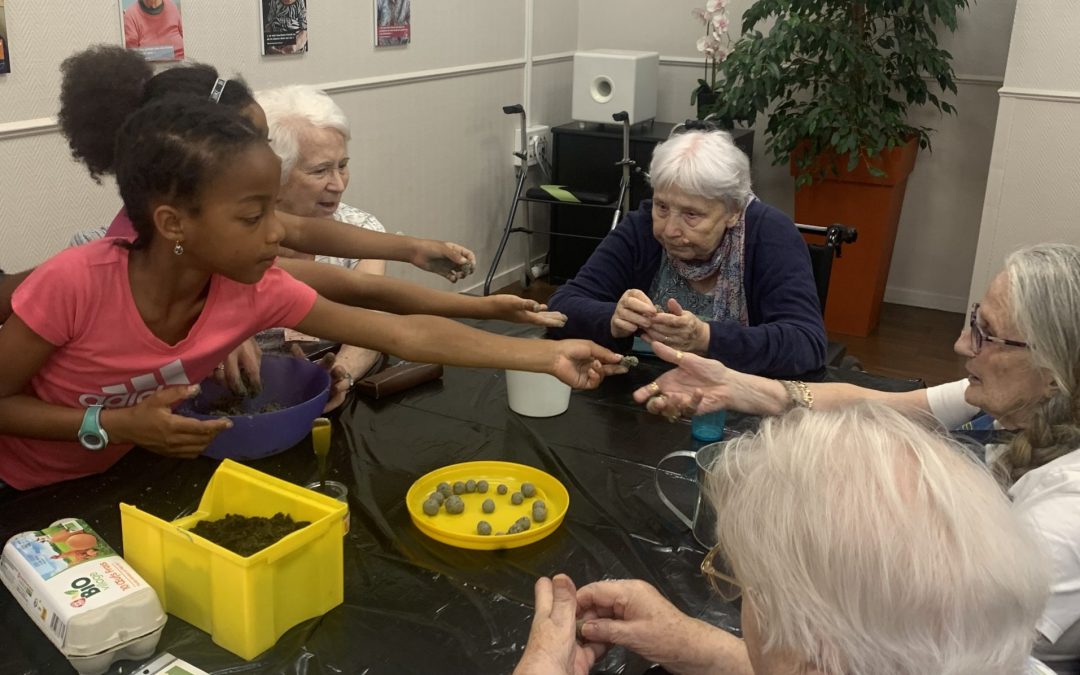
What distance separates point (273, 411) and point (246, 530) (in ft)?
1.78

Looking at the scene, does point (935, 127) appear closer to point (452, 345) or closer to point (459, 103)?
point (459, 103)

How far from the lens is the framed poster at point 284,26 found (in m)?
3.40

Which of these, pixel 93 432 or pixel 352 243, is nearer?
pixel 93 432

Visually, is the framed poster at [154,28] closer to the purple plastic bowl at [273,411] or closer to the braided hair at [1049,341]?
the purple plastic bowl at [273,411]

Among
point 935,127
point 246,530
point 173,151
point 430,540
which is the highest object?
point 173,151

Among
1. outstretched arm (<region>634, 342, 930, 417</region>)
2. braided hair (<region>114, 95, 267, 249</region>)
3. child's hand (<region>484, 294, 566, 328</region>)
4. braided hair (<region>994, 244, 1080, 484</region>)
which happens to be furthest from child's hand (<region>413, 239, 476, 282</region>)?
braided hair (<region>994, 244, 1080, 484</region>)

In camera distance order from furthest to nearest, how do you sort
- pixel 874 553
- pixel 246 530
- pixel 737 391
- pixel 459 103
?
pixel 459 103
pixel 737 391
pixel 246 530
pixel 874 553

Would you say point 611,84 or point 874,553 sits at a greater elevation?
point 611,84

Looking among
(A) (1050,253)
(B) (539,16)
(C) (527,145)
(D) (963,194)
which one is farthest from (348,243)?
(D) (963,194)

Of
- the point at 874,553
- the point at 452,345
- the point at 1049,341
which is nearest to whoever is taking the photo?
the point at 874,553

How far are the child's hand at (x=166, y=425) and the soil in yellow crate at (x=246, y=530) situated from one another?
187 mm

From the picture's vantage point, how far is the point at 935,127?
4.91m

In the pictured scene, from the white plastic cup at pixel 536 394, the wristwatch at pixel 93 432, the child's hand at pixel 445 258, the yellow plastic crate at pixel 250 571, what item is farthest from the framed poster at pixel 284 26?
the yellow plastic crate at pixel 250 571

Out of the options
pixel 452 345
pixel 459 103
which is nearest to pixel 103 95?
pixel 452 345
